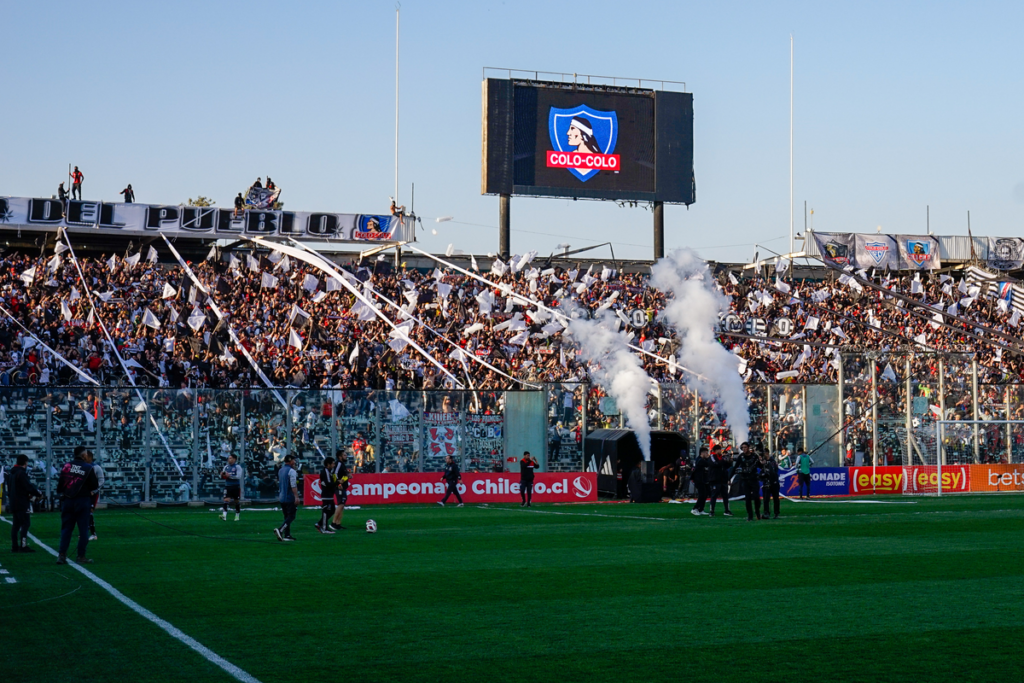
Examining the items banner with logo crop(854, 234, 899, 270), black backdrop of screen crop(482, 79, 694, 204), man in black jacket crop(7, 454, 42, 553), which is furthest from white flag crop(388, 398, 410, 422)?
banner with logo crop(854, 234, 899, 270)

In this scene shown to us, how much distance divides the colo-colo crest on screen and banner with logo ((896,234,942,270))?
19862 millimetres

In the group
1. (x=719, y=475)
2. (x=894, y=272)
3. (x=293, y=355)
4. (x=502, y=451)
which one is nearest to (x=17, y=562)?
(x=719, y=475)

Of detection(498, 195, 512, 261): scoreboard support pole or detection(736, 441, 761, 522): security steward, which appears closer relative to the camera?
detection(736, 441, 761, 522): security steward

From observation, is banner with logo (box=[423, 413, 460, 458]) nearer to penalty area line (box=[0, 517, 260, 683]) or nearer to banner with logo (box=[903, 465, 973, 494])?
banner with logo (box=[903, 465, 973, 494])

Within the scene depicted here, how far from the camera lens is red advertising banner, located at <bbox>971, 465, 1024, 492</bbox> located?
135 feet

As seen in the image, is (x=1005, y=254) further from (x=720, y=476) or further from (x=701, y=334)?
(x=720, y=476)

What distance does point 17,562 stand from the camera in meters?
18.8

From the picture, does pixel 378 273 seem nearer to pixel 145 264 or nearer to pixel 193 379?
pixel 145 264

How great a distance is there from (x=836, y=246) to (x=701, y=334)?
2437 cm

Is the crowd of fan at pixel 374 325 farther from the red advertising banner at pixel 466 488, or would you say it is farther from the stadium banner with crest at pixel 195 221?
the red advertising banner at pixel 466 488

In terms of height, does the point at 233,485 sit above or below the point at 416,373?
below

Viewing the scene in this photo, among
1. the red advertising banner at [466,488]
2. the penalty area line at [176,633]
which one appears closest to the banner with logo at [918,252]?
the red advertising banner at [466,488]

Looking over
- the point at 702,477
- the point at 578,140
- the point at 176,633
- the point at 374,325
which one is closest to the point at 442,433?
the point at 374,325

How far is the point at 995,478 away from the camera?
41219mm
